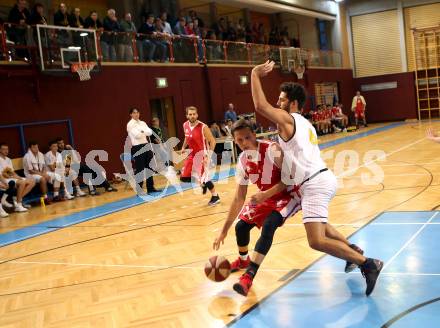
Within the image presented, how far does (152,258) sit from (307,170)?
9.22 ft

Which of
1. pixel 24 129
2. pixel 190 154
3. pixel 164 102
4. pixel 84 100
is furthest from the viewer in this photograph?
pixel 164 102

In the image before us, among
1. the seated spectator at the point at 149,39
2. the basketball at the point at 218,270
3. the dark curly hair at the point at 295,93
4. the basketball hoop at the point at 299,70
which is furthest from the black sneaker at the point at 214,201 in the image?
the basketball hoop at the point at 299,70

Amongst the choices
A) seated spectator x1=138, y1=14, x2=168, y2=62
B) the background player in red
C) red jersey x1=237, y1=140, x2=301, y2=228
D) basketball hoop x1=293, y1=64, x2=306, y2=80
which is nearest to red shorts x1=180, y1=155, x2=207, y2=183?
red jersey x1=237, y1=140, x2=301, y2=228

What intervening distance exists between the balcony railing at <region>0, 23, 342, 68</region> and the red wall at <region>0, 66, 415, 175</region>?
1.20ft

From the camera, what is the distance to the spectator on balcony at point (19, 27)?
12664 millimetres

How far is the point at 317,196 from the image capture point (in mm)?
4344

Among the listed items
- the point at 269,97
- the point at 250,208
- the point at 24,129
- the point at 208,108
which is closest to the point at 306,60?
the point at 269,97

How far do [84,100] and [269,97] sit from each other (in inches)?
448

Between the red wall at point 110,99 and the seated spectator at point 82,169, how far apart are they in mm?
596

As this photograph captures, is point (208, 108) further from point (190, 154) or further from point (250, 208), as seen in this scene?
point (250, 208)

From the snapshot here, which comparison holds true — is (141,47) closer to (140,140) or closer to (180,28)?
(180,28)

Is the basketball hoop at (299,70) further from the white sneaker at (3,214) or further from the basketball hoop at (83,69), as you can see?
the white sneaker at (3,214)

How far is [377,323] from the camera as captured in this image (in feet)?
12.5

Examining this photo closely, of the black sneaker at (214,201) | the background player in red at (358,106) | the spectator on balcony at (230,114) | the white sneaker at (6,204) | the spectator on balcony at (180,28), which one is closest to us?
the black sneaker at (214,201)
